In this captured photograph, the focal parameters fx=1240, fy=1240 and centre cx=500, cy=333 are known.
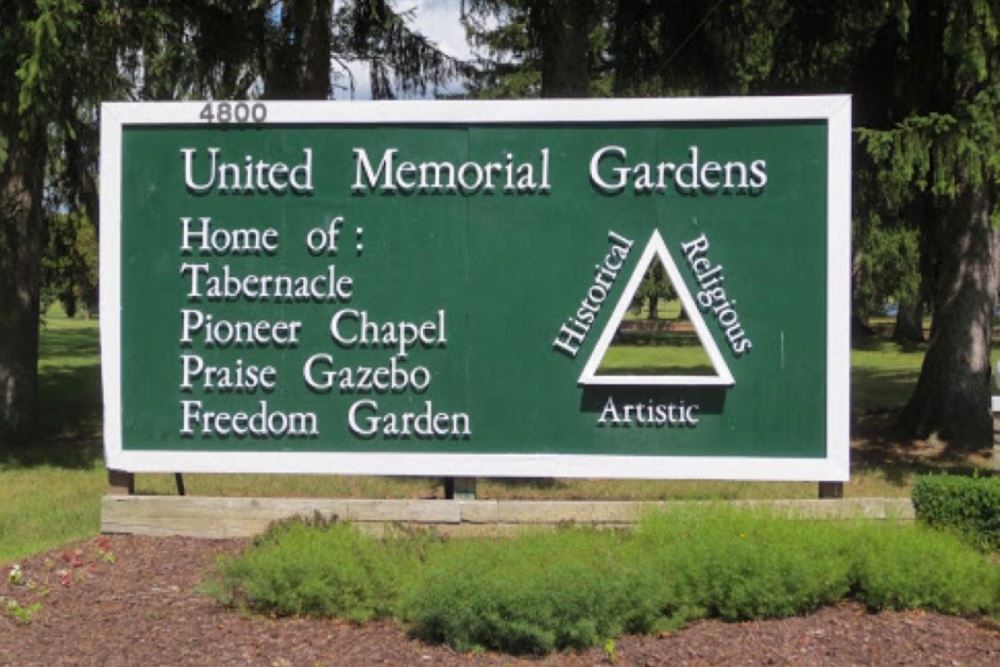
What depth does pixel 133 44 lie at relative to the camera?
14.0m

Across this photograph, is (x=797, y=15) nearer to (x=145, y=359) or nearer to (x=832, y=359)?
(x=832, y=359)

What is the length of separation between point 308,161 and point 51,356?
27.6 m

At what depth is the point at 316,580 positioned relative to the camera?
20.8ft

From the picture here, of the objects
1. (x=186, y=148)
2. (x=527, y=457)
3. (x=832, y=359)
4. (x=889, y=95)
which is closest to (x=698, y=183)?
(x=832, y=359)

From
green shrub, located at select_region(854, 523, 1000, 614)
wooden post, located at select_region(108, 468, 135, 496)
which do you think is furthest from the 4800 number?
green shrub, located at select_region(854, 523, 1000, 614)

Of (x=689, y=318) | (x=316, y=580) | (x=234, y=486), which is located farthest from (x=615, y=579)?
(x=234, y=486)

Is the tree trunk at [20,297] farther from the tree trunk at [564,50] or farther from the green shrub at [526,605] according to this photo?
the green shrub at [526,605]

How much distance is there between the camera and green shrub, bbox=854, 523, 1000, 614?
6273mm

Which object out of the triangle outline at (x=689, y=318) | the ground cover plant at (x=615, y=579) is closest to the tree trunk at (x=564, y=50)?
the triangle outline at (x=689, y=318)

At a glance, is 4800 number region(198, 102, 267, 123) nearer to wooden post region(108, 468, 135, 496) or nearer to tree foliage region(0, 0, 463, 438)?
wooden post region(108, 468, 135, 496)

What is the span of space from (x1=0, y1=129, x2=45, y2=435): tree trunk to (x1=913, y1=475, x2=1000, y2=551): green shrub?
Answer: 452 inches

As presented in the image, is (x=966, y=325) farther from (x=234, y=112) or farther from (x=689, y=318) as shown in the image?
(x=234, y=112)

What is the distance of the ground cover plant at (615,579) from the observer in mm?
5801

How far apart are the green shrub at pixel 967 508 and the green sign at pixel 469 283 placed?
0.61 m
